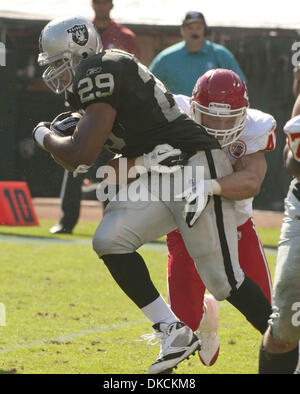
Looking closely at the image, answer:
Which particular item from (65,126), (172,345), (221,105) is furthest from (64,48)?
(172,345)

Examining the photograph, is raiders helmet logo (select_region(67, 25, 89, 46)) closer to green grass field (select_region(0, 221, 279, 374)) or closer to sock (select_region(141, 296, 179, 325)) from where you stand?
sock (select_region(141, 296, 179, 325))

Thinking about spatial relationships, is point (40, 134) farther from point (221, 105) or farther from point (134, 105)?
point (221, 105)

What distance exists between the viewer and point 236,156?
414cm

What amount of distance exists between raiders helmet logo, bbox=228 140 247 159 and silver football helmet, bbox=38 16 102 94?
765 millimetres

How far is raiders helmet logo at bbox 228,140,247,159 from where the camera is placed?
13.5ft

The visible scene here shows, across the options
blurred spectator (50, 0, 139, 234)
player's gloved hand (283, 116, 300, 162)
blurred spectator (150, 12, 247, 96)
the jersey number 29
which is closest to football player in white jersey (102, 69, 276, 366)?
the jersey number 29

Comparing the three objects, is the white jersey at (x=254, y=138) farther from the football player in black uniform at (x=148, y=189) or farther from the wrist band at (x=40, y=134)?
the wrist band at (x=40, y=134)

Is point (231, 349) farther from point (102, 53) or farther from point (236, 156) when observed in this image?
point (102, 53)

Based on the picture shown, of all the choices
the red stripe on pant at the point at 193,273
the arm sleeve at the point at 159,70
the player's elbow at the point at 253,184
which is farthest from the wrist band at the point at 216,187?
the arm sleeve at the point at 159,70

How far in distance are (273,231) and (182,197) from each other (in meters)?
5.56

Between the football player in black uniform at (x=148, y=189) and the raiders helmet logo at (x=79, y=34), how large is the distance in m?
0.14

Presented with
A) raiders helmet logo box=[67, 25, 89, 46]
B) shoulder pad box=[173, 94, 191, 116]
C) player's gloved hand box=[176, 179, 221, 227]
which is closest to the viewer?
player's gloved hand box=[176, 179, 221, 227]

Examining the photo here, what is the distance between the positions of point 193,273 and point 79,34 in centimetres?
125

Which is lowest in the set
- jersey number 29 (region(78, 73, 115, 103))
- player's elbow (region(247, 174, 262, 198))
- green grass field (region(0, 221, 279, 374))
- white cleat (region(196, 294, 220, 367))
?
green grass field (region(0, 221, 279, 374))
